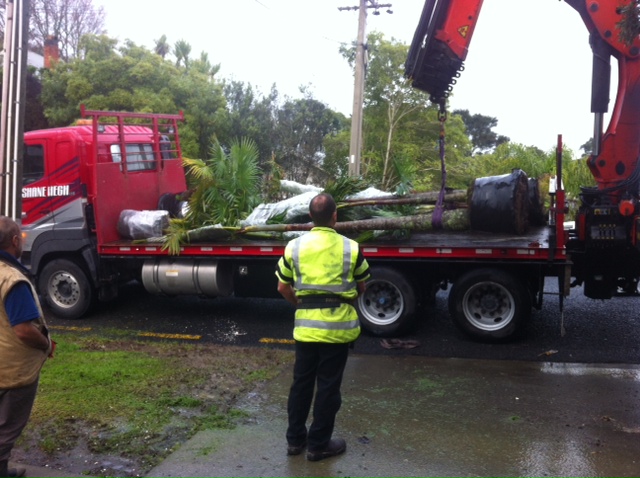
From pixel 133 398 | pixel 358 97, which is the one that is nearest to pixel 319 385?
pixel 133 398

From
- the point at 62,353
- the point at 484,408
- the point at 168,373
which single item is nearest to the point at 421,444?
the point at 484,408

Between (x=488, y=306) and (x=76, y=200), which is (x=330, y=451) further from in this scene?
(x=76, y=200)

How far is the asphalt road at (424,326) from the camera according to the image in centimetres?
775

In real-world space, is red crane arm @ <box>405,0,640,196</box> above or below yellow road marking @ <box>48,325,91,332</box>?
above

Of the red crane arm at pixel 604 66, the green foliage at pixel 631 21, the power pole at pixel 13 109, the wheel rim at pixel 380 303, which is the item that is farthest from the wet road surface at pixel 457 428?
the power pole at pixel 13 109

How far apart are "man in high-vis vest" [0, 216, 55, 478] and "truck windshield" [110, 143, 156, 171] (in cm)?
613

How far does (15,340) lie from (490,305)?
17.7 ft

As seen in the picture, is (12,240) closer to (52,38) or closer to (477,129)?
(52,38)

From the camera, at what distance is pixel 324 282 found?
15.2ft

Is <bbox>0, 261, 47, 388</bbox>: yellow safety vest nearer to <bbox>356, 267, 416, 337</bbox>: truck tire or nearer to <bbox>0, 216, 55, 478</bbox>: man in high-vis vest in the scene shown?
<bbox>0, 216, 55, 478</bbox>: man in high-vis vest

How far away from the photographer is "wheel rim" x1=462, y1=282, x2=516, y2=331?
801 cm

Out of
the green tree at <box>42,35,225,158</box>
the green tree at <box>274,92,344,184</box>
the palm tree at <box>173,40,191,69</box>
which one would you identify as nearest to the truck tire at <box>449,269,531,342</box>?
the green tree at <box>42,35,225,158</box>

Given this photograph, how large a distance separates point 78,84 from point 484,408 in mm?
21142

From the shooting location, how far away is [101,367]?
272 inches
